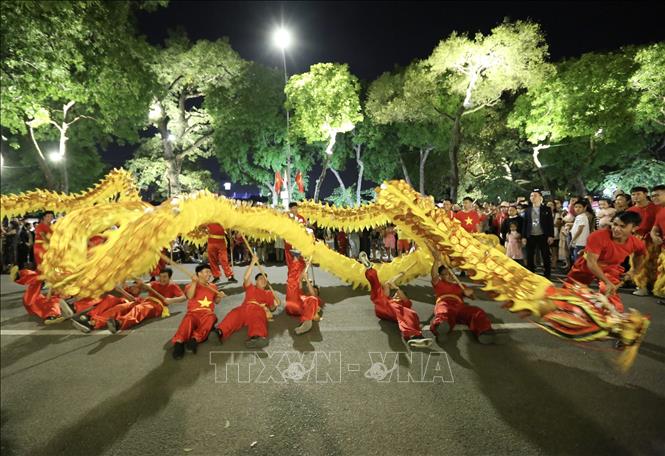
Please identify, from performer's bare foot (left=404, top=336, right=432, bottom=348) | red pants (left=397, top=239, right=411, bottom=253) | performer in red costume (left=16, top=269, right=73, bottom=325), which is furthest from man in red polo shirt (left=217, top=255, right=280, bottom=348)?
red pants (left=397, top=239, right=411, bottom=253)

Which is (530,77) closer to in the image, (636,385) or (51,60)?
(636,385)

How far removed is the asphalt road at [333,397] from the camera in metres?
2.16

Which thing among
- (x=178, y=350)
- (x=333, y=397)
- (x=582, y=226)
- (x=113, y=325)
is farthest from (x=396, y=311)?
(x=582, y=226)

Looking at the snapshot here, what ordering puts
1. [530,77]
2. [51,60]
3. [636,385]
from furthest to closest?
[530,77], [51,60], [636,385]

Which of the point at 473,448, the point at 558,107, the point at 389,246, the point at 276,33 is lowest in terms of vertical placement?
the point at 473,448

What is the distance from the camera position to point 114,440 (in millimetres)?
2238

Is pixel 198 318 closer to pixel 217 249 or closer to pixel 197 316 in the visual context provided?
pixel 197 316

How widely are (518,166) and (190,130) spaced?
19362 millimetres

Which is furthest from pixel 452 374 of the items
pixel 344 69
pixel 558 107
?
pixel 344 69

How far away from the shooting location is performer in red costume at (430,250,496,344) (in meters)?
3.70

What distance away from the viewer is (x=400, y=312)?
4027 millimetres

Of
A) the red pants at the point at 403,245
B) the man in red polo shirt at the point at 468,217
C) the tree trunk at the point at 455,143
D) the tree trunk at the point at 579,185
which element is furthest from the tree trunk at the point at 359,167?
the man in red polo shirt at the point at 468,217

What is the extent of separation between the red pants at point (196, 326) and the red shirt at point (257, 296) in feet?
1.40

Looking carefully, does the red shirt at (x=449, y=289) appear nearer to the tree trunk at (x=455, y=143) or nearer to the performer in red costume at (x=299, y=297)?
the performer in red costume at (x=299, y=297)
